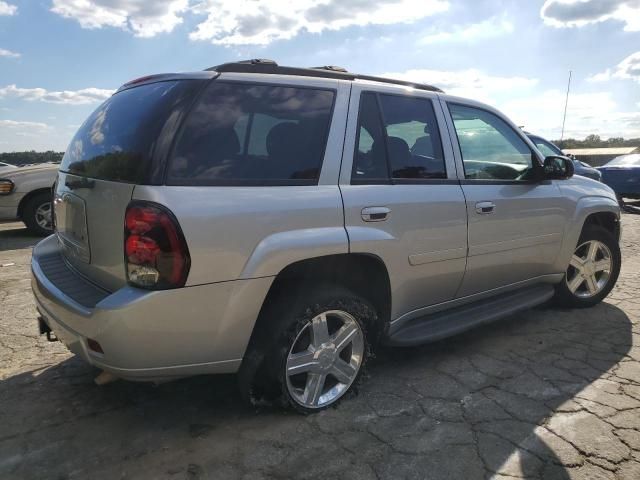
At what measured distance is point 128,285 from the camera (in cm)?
214

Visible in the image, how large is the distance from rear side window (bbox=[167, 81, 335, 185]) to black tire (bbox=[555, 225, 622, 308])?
9.22ft

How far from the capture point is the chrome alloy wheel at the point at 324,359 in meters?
2.57

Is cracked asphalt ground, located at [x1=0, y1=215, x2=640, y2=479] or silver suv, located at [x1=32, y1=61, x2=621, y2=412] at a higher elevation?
silver suv, located at [x1=32, y1=61, x2=621, y2=412]

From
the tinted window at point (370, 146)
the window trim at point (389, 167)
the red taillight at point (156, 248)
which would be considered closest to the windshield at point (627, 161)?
the window trim at point (389, 167)

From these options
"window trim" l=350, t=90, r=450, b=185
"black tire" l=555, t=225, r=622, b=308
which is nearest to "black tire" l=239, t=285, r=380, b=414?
"window trim" l=350, t=90, r=450, b=185

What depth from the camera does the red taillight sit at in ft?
6.74

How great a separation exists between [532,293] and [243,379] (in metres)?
2.49

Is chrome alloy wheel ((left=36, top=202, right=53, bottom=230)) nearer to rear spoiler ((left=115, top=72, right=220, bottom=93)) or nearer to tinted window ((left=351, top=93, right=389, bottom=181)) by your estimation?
rear spoiler ((left=115, top=72, right=220, bottom=93))

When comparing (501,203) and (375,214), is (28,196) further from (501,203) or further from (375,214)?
(501,203)

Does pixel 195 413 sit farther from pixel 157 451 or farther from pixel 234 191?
pixel 234 191

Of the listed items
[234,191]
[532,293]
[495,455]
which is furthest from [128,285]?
[532,293]

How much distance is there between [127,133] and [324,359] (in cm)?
151

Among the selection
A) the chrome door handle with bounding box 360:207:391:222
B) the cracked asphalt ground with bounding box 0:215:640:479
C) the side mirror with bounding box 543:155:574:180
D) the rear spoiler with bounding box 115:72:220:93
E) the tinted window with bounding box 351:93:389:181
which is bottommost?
the cracked asphalt ground with bounding box 0:215:640:479

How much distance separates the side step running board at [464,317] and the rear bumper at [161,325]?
3.41 feet
